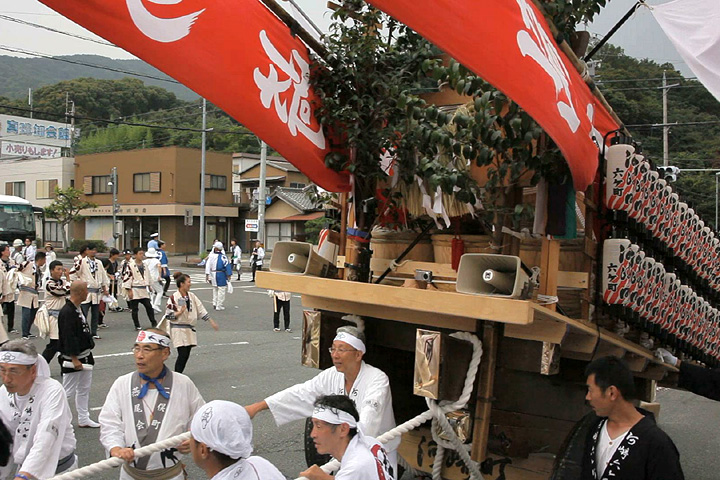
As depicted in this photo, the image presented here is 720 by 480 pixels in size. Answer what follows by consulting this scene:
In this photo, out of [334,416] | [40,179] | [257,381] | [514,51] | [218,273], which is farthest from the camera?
[40,179]

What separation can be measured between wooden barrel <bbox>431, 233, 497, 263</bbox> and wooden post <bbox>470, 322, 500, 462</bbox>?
640mm

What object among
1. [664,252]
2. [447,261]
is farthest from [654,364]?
[447,261]

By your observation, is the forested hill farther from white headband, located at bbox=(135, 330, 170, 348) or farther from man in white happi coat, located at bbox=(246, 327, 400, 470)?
white headband, located at bbox=(135, 330, 170, 348)

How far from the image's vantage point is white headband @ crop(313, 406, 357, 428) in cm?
298

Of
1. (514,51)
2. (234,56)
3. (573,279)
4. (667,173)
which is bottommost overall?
(573,279)

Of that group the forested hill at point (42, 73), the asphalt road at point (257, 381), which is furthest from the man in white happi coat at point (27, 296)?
the forested hill at point (42, 73)

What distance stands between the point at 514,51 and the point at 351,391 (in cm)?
254

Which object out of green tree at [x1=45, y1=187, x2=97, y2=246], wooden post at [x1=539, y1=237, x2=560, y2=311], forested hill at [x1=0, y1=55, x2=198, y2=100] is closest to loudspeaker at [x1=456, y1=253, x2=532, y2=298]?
wooden post at [x1=539, y1=237, x2=560, y2=311]

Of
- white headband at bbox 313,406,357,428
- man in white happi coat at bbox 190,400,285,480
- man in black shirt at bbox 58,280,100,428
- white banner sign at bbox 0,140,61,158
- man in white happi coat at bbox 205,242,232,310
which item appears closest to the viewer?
man in white happi coat at bbox 190,400,285,480

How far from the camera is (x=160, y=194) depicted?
1706 inches

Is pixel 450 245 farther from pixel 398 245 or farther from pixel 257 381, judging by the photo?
pixel 257 381

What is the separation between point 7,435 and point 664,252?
479cm

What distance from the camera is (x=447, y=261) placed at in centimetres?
484

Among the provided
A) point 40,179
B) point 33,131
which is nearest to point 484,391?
point 40,179
